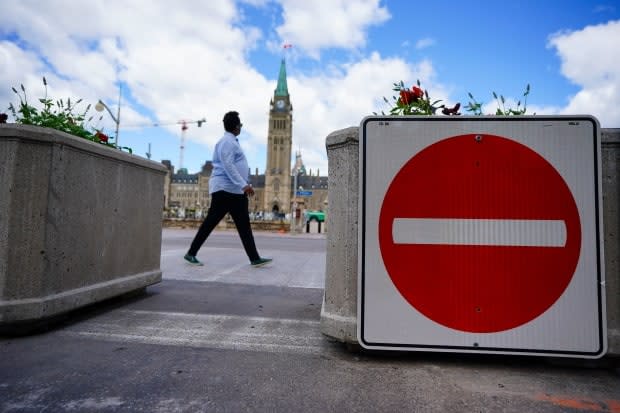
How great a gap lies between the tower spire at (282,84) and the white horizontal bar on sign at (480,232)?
12812 cm

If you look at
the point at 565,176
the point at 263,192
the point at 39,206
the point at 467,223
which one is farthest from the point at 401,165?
the point at 263,192

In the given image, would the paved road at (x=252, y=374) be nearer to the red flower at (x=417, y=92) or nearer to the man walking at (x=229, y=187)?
the red flower at (x=417, y=92)

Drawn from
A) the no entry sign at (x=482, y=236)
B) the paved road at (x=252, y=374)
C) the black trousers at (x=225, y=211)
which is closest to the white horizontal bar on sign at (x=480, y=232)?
the no entry sign at (x=482, y=236)

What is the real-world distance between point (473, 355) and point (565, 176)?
112 centimetres

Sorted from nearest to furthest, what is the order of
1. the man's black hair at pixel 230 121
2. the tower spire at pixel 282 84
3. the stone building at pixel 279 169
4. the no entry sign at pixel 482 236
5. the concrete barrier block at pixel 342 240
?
the no entry sign at pixel 482 236 < the concrete barrier block at pixel 342 240 < the man's black hair at pixel 230 121 < the tower spire at pixel 282 84 < the stone building at pixel 279 169

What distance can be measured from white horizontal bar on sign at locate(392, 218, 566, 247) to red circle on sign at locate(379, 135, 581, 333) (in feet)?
0.06

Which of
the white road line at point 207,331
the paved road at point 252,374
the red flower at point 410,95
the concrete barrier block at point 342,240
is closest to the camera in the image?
the paved road at point 252,374

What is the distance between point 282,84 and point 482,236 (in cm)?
12922

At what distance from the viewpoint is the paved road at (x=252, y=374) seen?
1.55 metres

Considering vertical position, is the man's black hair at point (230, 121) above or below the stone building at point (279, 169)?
below

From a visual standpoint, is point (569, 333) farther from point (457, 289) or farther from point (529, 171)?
point (529, 171)

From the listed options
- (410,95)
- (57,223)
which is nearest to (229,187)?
(57,223)

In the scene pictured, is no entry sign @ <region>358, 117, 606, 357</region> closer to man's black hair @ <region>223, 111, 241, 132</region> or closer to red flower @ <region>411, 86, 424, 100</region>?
red flower @ <region>411, 86, 424, 100</region>

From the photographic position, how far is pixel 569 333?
1.89m
